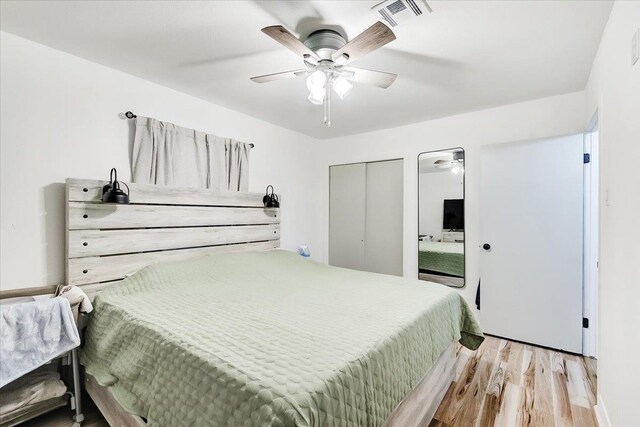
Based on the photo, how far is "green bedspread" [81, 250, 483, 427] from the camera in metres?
0.96

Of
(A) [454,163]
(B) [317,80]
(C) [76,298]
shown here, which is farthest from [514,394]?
(C) [76,298]

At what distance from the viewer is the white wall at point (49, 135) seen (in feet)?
5.98

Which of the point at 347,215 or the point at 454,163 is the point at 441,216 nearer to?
the point at 454,163

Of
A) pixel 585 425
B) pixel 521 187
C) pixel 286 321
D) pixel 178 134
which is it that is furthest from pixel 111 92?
pixel 585 425

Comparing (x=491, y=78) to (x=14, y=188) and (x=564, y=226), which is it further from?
(x=14, y=188)

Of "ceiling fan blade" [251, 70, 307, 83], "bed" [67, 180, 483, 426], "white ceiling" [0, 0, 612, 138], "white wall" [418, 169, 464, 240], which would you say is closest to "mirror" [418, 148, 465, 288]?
"white wall" [418, 169, 464, 240]

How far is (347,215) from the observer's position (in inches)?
165

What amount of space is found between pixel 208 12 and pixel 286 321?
1.74 metres

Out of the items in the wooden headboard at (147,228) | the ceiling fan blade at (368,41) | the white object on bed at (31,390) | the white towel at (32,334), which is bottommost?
the white object on bed at (31,390)

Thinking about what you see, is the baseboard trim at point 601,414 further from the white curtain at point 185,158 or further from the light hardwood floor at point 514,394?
the white curtain at point 185,158

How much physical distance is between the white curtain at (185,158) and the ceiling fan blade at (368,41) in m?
1.63

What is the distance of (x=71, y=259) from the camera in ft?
6.38

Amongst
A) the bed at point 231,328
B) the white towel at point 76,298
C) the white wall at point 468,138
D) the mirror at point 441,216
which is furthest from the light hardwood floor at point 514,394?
the mirror at point 441,216

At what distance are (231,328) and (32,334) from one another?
40.8 inches
